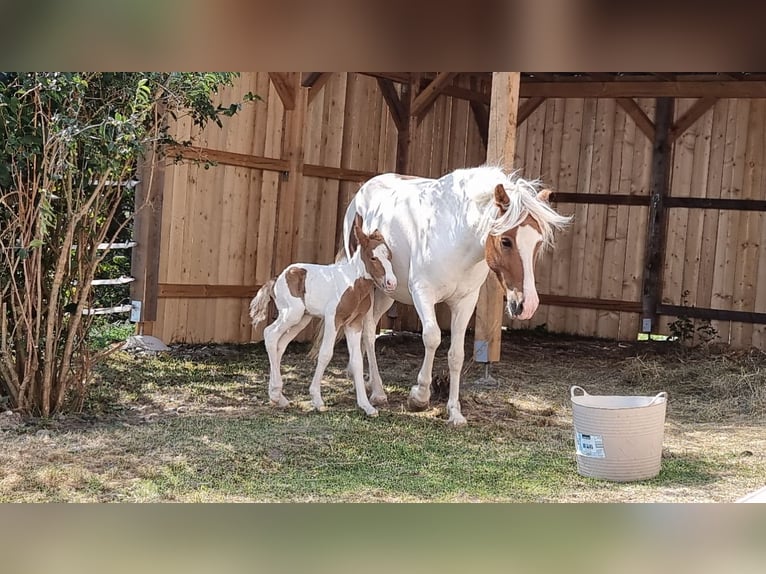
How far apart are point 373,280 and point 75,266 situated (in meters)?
1.85

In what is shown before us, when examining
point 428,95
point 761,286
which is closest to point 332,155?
point 428,95

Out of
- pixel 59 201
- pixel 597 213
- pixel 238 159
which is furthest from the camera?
pixel 597 213

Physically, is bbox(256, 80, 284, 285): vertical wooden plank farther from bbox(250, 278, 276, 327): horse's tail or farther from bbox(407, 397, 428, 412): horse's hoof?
bbox(407, 397, 428, 412): horse's hoof

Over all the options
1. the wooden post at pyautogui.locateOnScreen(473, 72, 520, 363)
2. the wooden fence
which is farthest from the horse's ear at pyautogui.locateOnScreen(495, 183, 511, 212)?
the wooden fence

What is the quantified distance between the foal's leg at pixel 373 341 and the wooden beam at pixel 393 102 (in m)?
4.17

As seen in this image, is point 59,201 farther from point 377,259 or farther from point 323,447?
point 323,447

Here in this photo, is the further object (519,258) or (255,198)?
(255,198)

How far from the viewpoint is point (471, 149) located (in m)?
11.4

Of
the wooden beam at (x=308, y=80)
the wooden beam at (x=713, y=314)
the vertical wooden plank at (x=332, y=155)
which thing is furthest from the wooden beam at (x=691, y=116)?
the wooden beam at (x=308, y=80)

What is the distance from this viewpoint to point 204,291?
8.02 metres

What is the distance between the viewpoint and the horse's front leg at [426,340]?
18.2 ft

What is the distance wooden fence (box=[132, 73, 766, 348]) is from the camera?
7.98 metres

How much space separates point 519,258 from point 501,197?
0.36m
